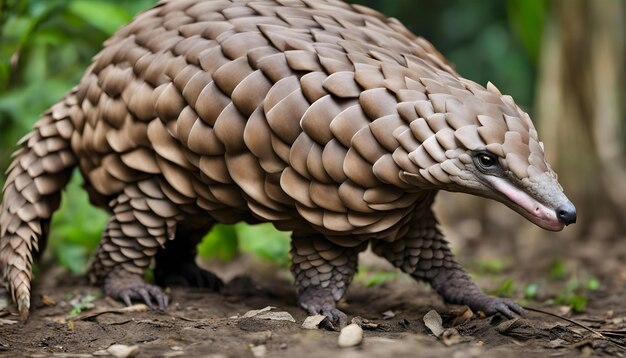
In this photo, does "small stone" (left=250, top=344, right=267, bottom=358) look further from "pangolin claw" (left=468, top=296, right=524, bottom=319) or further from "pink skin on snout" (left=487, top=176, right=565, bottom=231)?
"pangolin claw" (left=468, top=296, right=524, bottom=319)

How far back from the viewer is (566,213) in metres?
3.15

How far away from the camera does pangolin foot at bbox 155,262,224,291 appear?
4.55m

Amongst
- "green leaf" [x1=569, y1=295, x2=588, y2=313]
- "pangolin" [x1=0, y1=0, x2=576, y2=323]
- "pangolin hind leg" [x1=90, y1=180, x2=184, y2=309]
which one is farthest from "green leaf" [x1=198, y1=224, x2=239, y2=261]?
"green leaf" [x1=569, y1=295, x2=588, y2=313]

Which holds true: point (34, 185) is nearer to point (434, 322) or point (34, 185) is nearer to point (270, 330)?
point (270, 330)

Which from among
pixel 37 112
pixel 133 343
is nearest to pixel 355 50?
pixel 133 343

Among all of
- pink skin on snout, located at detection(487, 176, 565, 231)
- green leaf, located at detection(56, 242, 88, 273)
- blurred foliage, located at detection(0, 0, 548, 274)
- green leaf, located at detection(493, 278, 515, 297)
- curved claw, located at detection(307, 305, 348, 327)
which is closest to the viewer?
pink skin on snout, located at detection(487, 176, 565, 231)

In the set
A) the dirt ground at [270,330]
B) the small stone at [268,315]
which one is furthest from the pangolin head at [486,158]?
the small stone at [268,315]

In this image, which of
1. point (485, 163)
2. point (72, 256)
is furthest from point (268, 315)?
point (72, 256)

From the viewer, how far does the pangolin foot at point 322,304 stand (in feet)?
12.0

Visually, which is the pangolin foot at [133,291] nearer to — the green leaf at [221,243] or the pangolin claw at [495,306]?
the green leaf at [221,243]

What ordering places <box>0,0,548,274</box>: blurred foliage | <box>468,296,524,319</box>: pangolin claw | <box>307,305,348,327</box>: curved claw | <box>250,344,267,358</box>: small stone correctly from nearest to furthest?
<box>250,344,267,358</box>: small stone, <box>307,305,348,327</box>: curved claw, <box>468,296,524,319</box>: pangolin claw, <box>0,0,548,274</box>: blurred foliage

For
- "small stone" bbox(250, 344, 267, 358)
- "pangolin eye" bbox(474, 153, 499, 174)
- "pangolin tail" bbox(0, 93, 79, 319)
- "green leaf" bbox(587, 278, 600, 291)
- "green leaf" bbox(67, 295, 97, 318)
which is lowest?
"green leaf" bbox(587, 278, 600, 291)

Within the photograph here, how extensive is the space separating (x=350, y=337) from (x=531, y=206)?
33.6 inches

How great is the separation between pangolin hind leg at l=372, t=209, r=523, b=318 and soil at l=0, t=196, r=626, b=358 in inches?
4.1
